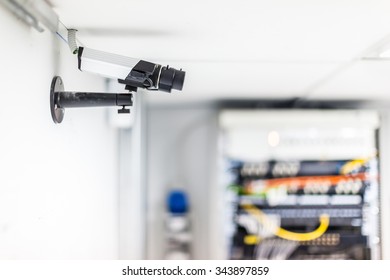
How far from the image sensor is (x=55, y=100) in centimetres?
65

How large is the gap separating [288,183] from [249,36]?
88 centimetres

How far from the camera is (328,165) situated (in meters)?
1.50

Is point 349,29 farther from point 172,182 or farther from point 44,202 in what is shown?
point 172,182

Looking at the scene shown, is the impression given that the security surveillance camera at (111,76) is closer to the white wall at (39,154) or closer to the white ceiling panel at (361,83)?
the white wall at (39,154)

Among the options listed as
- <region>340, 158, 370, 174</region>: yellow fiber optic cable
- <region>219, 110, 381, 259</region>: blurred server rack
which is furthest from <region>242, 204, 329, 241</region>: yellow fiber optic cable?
<region>340, 158, 370, 174</region>: yellow fiber optic cable

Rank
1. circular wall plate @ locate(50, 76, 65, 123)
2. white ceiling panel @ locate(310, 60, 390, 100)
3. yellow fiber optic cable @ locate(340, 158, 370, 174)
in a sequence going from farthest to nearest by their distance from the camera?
1. yellow fiber optic cable @ locate(340, 158, 370, 174)
2. white ceiling panel @ locate(310, 60, 390, 100)
3. circular wall plate @ locate(50, 76, 65, 123)

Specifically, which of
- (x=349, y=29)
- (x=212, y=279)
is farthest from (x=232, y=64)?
(x=212, y=279)

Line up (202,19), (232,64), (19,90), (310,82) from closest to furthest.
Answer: (19,90) < (202,19) < (232,64) < (310,82)

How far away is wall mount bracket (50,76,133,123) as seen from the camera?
2.14ft

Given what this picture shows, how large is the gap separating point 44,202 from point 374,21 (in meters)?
0.59

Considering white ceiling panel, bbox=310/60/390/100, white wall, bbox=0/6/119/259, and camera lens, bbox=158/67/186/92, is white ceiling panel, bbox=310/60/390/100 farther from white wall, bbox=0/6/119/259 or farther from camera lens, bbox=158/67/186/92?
white wall, bbox=0/6/119/259

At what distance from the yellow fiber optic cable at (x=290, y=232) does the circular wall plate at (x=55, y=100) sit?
1008 mm

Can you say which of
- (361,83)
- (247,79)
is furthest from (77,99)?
(361,83)

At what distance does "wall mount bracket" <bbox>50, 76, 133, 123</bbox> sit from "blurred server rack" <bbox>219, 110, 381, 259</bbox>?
2.93 ft
